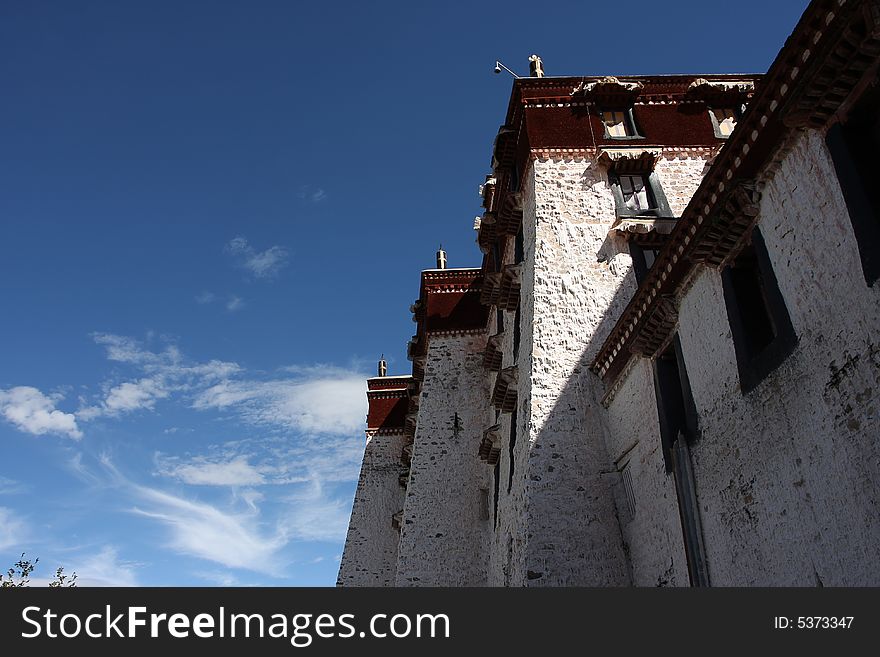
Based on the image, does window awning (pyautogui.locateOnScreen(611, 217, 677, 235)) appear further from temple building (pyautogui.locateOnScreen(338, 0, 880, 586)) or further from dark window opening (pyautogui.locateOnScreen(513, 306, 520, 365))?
dark window opening (pyautogui.locateOnScreen(513, 306, 520, 365))

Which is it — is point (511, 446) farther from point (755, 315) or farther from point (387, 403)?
point (387, 403)

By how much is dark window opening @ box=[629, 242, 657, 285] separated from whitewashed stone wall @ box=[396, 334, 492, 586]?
8.07 m

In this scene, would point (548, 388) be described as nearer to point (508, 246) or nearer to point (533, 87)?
point (508, 246)

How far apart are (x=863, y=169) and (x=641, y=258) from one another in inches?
331

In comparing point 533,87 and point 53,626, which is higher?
point 533,87

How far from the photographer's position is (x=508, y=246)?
1866 centimetres

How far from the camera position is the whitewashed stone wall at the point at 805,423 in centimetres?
575

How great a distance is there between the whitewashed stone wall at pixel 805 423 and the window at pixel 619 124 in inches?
368

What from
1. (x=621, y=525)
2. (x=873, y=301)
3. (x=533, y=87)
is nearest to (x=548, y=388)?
(x=621, y=525)

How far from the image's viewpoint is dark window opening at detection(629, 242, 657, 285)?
1411 cm

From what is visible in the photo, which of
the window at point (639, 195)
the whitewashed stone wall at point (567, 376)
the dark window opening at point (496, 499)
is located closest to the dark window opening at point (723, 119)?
the window at point (639, 195)

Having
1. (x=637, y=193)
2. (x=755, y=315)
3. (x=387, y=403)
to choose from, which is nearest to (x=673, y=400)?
(x=755, y=315)

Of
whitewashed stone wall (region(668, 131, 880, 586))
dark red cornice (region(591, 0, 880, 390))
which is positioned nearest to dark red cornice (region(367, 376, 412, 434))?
dark red cornice (region(591, 0, 880, 390))

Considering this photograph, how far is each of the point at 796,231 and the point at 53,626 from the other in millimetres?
7783
